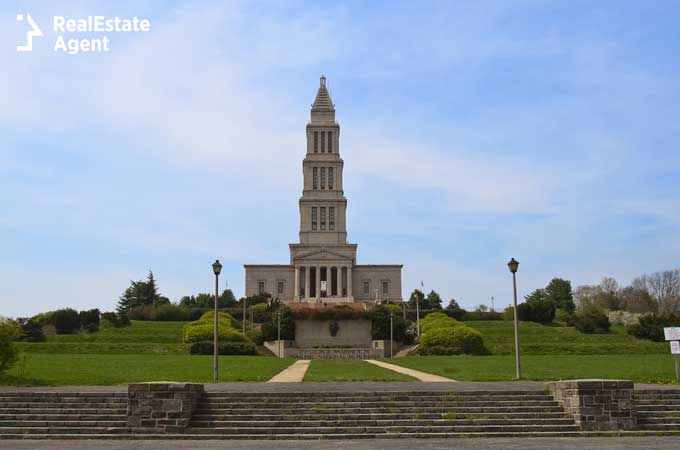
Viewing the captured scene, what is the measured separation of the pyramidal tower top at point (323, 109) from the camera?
11794 cm

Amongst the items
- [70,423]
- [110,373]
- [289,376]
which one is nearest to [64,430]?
[70,423]

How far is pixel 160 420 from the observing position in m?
17.0

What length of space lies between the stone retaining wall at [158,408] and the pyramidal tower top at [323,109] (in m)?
102

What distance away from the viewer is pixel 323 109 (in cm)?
11862

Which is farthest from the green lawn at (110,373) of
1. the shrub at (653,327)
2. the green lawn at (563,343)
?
the shrub at (653,327)

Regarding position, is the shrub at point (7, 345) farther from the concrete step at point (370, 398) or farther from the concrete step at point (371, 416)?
the concrete step at point (371, 416)

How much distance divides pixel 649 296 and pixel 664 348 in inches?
2849

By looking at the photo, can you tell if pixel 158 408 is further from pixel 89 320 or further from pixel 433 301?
pixel 433 301

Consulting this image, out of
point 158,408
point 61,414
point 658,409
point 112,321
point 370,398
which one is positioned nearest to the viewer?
point 158,408

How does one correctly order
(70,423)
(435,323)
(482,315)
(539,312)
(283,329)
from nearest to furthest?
(70,423) → (283,329) → (435,323) → (539,312) → (482,315)

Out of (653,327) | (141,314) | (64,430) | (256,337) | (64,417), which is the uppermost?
(141,314)

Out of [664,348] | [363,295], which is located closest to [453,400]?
[664,348]

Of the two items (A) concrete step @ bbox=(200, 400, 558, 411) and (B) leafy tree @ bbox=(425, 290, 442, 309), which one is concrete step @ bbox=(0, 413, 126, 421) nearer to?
(A) concrete step @ bbox=(200, 400, 558, 411)

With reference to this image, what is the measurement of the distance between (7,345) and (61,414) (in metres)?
8.72
